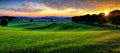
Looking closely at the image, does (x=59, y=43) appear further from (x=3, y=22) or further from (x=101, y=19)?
(x=3, y=22)

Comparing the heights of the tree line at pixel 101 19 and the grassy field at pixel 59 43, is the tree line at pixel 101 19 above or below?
below

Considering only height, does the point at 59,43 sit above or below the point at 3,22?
above

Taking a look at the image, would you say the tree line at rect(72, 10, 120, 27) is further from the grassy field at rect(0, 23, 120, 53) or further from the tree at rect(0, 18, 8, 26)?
the grassy field at rect(0, 23, 120, 53)

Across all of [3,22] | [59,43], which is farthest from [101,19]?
[59,43]

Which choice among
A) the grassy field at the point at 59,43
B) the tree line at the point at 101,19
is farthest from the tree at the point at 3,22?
the grassy field at the point at 59,43

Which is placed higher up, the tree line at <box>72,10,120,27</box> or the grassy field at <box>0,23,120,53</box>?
the grassy field at <box>0,23,120,53</box>

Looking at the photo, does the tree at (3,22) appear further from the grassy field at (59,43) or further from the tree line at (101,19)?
the grassy field at (59,43)

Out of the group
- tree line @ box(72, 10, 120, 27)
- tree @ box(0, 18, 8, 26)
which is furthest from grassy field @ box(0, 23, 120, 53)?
tree @ box(0, 18, 8, 26)

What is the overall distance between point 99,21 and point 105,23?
17.0 feet

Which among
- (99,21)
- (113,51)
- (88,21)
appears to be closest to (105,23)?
(99,21)

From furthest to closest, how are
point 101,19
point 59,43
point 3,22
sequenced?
point 3,22 → point 101,19 → point 59,43

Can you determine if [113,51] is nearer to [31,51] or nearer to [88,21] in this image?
[31,51]

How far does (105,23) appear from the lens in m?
121

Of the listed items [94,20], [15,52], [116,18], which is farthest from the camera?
[94,20]
